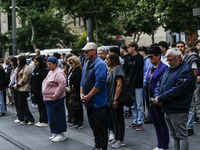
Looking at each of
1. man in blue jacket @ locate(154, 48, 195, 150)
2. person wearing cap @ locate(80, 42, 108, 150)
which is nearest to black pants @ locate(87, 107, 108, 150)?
person wearing cap @ locate(80, 42, 108, 150)

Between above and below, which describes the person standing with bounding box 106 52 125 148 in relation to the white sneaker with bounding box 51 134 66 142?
above

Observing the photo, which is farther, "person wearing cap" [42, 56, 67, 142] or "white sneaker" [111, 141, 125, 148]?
"person wearing cap" [42, 56, 67, 142]

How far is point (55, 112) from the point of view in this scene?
7.41m

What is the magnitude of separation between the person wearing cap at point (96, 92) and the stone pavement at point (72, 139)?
0.70 m

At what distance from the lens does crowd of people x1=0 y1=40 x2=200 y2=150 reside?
4.95 m

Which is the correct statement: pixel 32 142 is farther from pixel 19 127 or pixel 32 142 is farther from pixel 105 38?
pixel 105 38

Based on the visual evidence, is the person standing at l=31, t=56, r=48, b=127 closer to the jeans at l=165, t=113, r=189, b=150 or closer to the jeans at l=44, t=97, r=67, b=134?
the jeans at l=44, t=97, r=67, b=134

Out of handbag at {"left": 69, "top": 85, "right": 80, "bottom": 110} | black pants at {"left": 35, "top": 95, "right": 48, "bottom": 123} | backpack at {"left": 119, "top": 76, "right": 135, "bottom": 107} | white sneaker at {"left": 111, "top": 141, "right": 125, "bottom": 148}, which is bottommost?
white sneaker at {"left": 111, "top": 141, "right": 125, "bottom": 148}

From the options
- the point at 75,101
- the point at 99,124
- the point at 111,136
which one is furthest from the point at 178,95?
the point at 75,101

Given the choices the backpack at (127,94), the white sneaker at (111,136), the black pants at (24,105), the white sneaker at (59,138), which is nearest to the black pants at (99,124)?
the backpack at (127,94)

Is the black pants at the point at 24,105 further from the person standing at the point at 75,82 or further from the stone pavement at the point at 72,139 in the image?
the person standing at the point at 75,82

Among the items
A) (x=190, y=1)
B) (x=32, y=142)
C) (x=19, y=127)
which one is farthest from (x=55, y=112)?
(x=190, y=1)

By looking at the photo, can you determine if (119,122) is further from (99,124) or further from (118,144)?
(99,124)

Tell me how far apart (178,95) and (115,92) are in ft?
6.32
